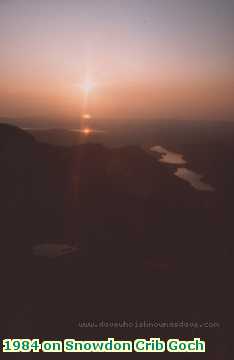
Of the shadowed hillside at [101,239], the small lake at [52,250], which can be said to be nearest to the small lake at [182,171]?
the shadowed hillside at [101,239]

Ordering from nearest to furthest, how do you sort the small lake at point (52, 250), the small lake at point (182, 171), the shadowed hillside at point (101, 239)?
the shadowed hillside at point (101, 239)
the small lake at point (52, 250)
the small lake at point (182, 171)

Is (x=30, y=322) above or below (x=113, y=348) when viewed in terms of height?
above

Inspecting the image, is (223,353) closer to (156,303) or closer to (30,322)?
(156,303)

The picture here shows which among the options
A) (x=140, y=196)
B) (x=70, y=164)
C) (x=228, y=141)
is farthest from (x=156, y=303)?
(x=228, y=141)

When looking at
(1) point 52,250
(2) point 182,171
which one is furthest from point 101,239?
(2) point 182,171

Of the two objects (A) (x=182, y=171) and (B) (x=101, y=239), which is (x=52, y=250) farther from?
(A) (x=182, y=171)

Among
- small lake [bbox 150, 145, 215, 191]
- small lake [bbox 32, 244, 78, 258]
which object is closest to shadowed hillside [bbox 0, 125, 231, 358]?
small lake [bbox 32, 244, 78, 258]

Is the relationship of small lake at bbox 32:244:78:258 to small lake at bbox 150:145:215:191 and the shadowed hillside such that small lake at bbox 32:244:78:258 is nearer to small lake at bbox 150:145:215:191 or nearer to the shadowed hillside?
the shadowed hillside

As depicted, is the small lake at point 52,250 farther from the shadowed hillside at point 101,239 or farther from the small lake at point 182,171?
the small lake at point 182,171
